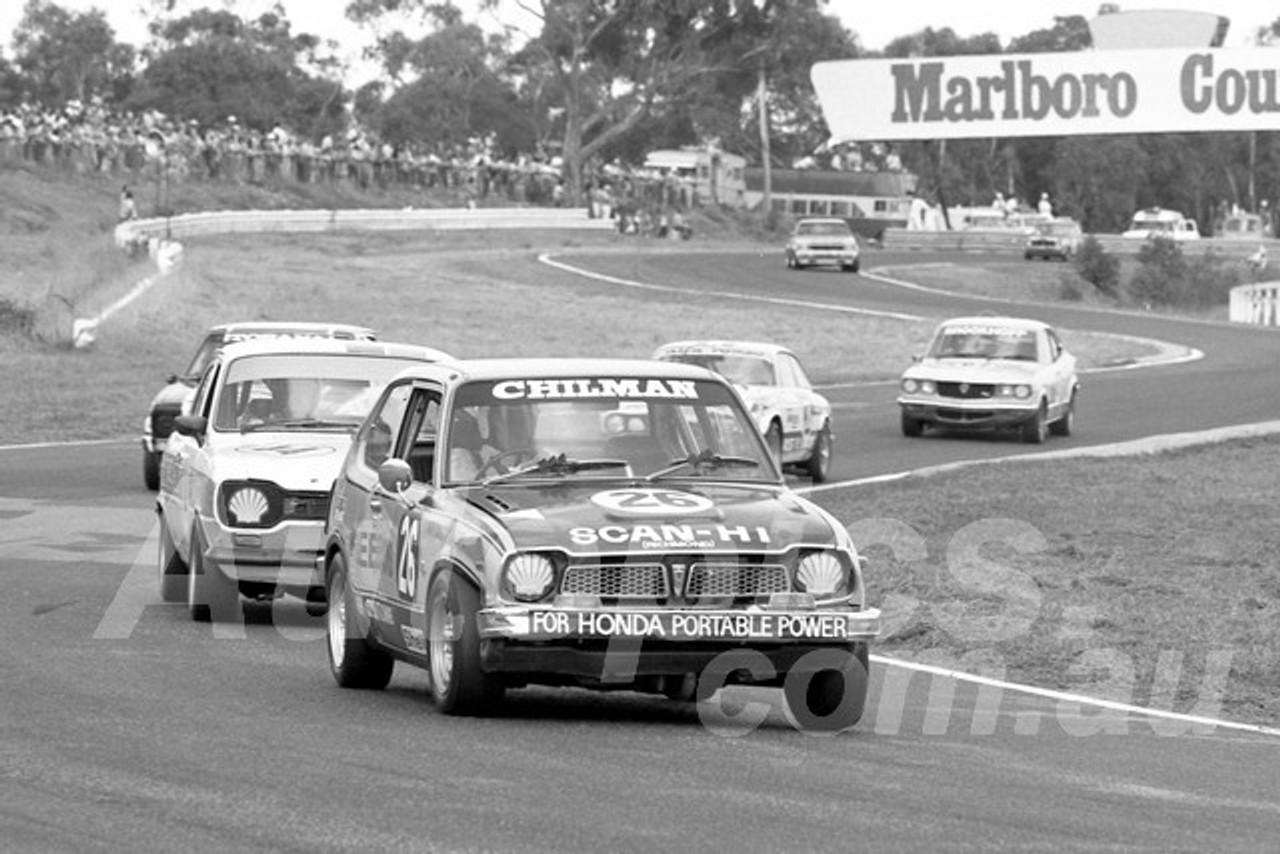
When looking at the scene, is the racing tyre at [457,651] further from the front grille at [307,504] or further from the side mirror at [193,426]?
the side mirror at [193,426]

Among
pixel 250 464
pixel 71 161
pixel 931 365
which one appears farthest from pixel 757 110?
pixel 250 464

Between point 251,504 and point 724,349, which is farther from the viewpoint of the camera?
point 724,349

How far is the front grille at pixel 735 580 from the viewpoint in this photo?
9.76m

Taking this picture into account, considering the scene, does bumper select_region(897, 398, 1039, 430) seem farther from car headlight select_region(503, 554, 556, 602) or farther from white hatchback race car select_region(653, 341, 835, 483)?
car headlight select_region(503, 554, 556, 602)

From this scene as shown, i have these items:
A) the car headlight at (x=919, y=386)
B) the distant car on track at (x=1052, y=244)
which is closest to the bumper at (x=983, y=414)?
the car headlight at (x=919, y=386)

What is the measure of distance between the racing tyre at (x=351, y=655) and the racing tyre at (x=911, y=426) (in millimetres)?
19855

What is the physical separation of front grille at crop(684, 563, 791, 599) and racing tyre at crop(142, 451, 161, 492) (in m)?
13.3

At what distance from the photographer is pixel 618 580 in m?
9.73

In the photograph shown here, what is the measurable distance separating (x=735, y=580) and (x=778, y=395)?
587 inches

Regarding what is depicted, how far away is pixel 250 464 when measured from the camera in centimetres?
1415

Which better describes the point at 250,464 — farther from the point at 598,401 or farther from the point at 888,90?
the point at 888,90

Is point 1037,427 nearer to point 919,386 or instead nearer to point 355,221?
point 919,386

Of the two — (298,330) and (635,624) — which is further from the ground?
(635,624)

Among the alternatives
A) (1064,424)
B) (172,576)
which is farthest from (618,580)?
(1064,424)
